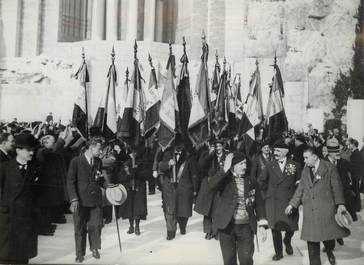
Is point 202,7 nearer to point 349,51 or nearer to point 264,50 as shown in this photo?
point 264,50

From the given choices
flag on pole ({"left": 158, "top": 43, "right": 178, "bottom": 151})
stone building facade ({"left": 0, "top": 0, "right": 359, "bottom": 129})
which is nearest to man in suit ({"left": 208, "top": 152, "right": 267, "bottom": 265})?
flag on pole ({"left": 158, "top": 43, "right": 178, "bottom": 151})

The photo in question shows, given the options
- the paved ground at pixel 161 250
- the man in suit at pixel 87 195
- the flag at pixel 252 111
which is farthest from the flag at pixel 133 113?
the man in suit at pixel 87 195

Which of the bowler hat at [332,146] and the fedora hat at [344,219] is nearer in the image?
the fedora hat at [344,219]

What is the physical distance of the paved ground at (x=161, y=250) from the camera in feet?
22.4

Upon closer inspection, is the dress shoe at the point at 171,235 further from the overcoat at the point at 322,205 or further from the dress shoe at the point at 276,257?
the overcoat at the point at 322,205

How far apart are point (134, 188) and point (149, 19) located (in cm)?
1546

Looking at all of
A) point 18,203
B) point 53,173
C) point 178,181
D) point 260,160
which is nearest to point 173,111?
point 178,181

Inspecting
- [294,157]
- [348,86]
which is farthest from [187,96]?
[348,86]

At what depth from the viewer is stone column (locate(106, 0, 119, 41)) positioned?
24.7m

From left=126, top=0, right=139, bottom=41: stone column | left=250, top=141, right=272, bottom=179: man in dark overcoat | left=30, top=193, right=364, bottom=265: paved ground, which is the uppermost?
left=126, top=0, right=139, bottom=41: stone column

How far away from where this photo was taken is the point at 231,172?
5.57m

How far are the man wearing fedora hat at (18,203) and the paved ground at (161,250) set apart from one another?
3.36 ft

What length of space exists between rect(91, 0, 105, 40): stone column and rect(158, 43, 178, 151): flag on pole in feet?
53.5

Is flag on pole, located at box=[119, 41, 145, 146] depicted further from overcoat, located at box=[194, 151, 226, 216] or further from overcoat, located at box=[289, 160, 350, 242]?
overcoat, located at box=[289, 160, 350, 242]
